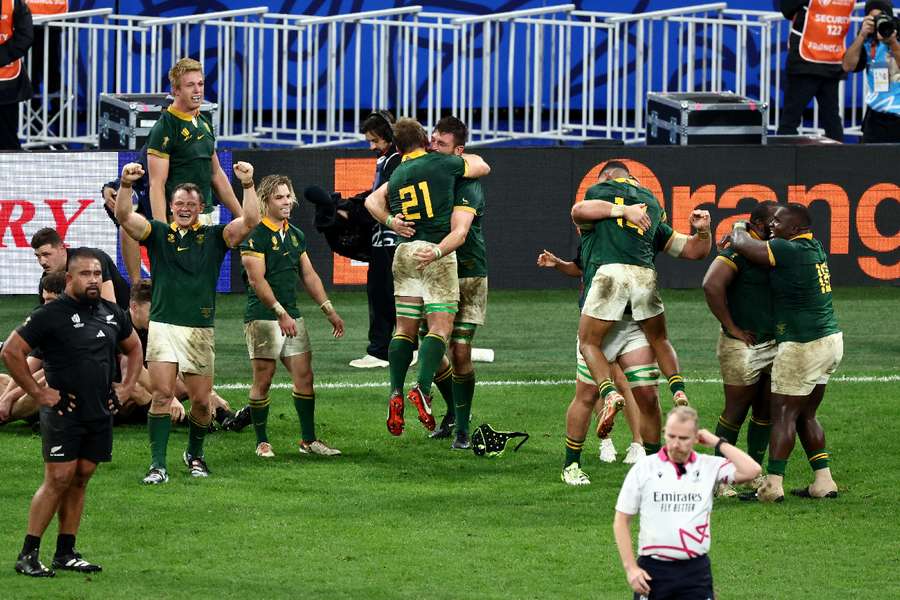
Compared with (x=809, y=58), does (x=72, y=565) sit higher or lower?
lower

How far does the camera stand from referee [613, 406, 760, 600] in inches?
301

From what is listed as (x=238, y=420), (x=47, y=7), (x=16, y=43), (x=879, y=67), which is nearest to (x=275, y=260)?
(x=238, y=420)

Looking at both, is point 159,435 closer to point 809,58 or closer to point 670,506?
point 670,506

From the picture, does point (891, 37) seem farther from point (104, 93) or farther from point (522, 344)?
point (104, 93)

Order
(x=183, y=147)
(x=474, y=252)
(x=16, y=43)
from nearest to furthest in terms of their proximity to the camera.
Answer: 1. (x=183, y=147)
2. (x=474, y=252)
3. (x=16, y=43)

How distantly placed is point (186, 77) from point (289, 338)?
2.04m

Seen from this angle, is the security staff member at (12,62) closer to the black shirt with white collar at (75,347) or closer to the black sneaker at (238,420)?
the black sneaker at (238,420)

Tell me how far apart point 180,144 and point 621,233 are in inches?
133

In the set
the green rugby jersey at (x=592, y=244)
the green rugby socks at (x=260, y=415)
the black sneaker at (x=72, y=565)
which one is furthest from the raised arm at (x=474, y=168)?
the black sneaker at (x=72, y=565)

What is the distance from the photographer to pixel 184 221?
1167 cm

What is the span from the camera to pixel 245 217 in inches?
459

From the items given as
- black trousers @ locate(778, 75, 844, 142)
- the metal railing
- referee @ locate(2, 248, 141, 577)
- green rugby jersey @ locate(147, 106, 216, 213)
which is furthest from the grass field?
the metal railing

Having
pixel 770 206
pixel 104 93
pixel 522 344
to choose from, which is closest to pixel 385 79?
pixel 104 93

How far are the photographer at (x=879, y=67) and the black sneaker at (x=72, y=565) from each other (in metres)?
13.7
